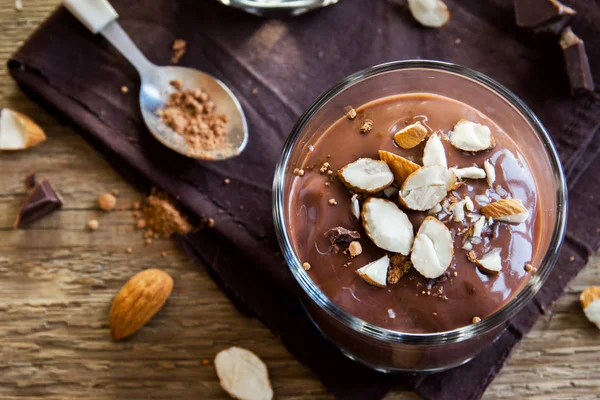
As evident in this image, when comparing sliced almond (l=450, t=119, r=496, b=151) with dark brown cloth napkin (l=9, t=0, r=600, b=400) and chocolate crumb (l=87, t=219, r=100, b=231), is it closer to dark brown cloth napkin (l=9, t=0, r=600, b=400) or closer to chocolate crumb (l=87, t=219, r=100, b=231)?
dark brown cloth napkin (l=9, t=0, r=600, b=400)

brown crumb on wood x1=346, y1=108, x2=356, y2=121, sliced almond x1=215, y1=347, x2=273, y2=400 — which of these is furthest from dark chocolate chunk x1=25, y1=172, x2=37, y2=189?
brown crumb on wood x1=346, y1=108, x2=356, y2=121

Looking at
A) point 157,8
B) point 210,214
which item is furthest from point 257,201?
point 157,8

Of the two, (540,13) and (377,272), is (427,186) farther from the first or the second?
(540,13)

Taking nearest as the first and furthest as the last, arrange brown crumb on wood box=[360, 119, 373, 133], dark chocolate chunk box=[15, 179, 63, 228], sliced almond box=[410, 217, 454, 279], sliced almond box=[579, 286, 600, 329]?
sliced almond box=[410, 217, 454, 279]
brown crumb on wood box=[360, 119, 373, 133]
sliced almond box=[579, 286, 600, 329]
dark chocolate chunk box=[15, 179, 63, 228]

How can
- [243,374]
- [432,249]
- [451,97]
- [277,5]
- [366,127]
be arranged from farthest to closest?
[277,5] < [243,374] < [451,97] < [366,127] < [432,249]

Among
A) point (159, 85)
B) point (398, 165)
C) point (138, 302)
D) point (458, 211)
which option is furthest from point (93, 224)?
point (458, 211)

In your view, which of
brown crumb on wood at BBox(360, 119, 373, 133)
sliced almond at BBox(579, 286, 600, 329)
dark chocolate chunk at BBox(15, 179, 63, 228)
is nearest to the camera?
brown crumb on wood at BBox(360, 119, 373, 133)
